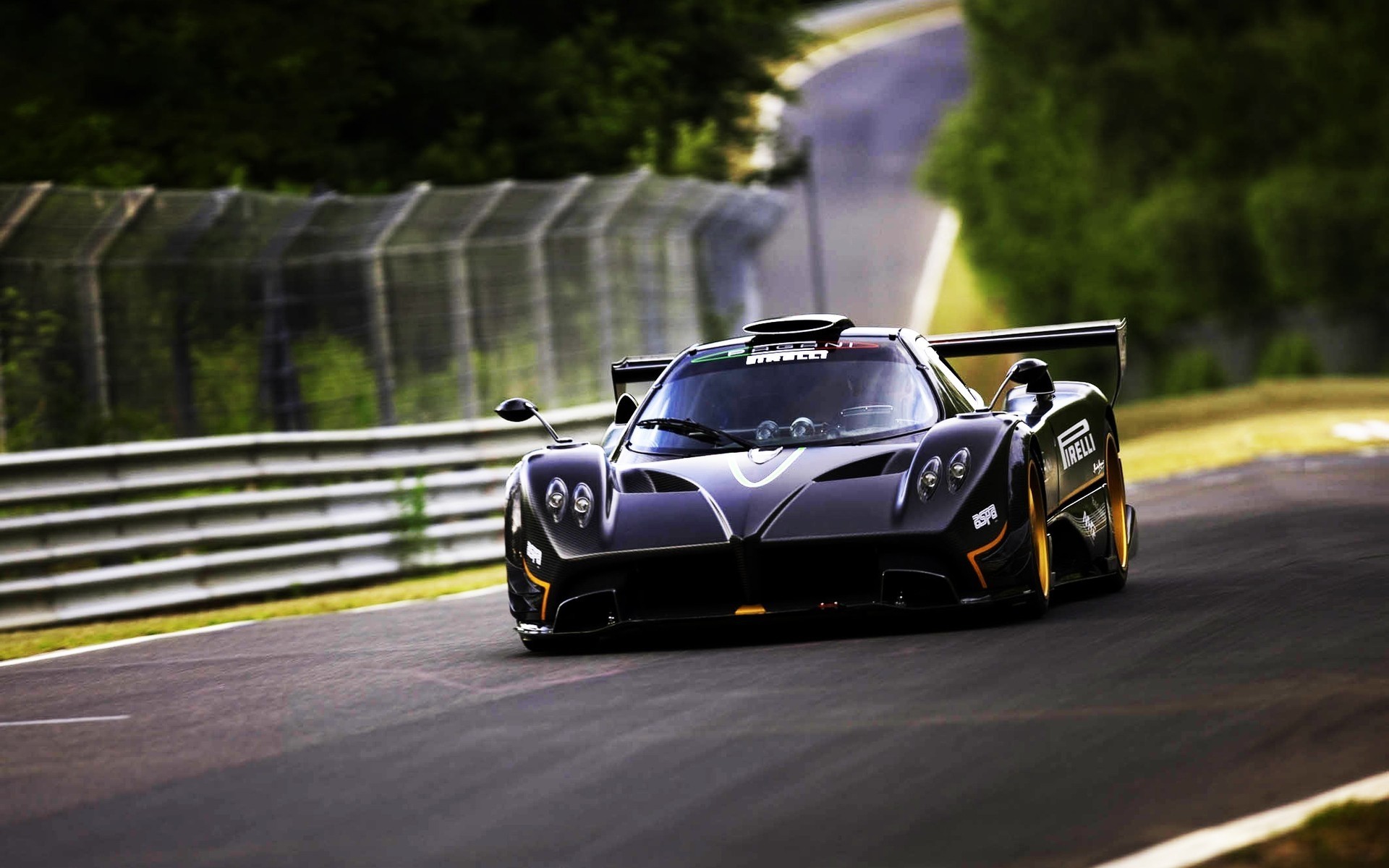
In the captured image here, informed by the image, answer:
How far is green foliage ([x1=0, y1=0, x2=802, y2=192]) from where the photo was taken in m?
23.4

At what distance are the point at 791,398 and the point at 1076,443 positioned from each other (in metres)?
1.45

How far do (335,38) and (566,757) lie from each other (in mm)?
21734

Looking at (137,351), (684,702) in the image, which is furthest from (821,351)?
(137,351)

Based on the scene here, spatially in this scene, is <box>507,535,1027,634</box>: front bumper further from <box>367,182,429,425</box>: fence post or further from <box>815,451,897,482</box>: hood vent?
<box>367,182,429,425</box>: fence post

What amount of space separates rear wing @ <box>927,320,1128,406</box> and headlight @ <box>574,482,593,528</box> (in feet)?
8.51

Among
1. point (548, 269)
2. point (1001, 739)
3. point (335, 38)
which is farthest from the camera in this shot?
point (335, 38)

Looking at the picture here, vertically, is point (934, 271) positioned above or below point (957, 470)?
above

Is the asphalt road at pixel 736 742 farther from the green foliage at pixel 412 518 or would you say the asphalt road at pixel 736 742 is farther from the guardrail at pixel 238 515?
the green foliage at pixel 412 518

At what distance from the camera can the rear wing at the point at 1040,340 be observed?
10508 mm

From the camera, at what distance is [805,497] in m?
8.18

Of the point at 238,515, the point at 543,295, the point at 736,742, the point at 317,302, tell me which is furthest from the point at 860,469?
the point at 543,295

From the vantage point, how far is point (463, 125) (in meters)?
27.1

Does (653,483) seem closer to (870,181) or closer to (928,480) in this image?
(928,480)

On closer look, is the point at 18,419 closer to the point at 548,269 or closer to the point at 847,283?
the point at 548,269
